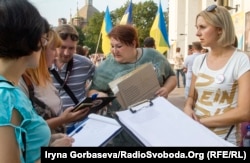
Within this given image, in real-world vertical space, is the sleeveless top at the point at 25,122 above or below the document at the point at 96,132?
above

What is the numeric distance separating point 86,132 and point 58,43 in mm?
880

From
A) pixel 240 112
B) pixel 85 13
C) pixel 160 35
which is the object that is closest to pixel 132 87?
pixel 240 112

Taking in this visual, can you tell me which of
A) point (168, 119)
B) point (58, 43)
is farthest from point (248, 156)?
point (58, 43)

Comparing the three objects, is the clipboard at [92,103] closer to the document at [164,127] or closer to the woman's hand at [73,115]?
the woman's hand at [73,115]

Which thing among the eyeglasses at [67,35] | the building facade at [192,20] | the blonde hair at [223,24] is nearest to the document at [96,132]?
the blonde hair at [223,24]

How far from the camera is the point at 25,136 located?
1253 mm

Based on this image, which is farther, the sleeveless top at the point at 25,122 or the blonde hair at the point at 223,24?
the blonde hair at the point at 223,24

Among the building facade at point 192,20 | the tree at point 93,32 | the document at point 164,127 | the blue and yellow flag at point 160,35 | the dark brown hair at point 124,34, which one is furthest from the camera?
the tree at point 93,32

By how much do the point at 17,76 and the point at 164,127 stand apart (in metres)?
0.59

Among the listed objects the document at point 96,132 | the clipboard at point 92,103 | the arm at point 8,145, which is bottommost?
the clipboard at point 92,103

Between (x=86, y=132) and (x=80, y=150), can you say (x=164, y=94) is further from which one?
(x=80, y=150)

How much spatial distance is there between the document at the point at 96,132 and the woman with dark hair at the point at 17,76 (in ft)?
0.71

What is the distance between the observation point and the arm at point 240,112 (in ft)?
6.72

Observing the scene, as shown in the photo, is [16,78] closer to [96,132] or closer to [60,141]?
[60,141]
